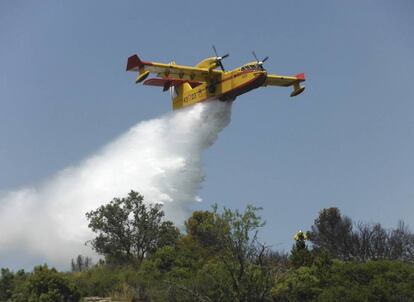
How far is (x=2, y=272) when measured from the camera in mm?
47219

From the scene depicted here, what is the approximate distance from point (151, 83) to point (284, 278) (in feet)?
82.3

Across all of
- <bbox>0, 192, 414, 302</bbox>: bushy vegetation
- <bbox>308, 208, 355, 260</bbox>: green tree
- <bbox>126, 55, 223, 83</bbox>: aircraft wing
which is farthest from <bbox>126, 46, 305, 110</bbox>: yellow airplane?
<bbox>308, 208, 355, 260</bbox>: green tree

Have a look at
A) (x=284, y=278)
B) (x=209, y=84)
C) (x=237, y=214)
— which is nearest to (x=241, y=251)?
(x=237, y=214)

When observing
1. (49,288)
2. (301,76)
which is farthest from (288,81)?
(49,288)

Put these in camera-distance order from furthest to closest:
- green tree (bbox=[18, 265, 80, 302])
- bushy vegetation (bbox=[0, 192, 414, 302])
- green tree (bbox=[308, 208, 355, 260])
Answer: green tree (bbox=[308, 208, 355, 260]) < green tree (bbox=[18, 265, 80, 302]) < bushy vegetation (bbox=[0, 192, 414, 302])

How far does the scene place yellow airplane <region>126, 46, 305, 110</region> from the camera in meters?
42.6

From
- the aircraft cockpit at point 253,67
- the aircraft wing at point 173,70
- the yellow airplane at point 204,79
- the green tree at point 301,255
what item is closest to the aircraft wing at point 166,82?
the yellow airplane at point 204,79

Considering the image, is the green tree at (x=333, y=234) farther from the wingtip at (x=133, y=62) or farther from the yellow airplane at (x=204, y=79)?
the wingtip at (x=133, y=62)

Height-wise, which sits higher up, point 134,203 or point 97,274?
point 134,203

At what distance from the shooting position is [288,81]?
168 feet

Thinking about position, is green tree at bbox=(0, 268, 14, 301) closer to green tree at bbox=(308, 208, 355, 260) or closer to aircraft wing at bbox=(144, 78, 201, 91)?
aircraft wing at bbox=(144, 78, 201, 91)

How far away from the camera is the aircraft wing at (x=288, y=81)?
5066 cm

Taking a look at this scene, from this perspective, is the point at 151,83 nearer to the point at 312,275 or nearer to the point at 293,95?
the point at 293,95

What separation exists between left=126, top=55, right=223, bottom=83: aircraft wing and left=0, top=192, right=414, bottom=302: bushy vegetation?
10.9 metres
